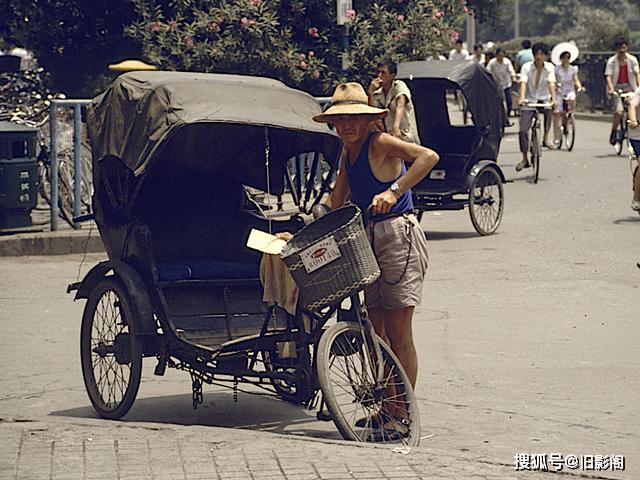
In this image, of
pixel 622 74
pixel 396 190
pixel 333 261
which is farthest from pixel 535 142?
pixel 333 261

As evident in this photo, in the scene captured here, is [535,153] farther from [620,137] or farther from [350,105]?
[350,105]

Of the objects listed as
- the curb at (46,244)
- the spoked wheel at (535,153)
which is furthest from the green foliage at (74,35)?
the curb at (46,244)

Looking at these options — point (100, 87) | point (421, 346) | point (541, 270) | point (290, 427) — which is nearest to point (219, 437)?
point (290, 427)

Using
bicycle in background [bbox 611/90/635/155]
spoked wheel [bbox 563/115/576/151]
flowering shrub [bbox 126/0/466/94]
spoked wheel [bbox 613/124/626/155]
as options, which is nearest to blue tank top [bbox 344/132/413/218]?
flowering shrub [bbox 126/0/466/94]

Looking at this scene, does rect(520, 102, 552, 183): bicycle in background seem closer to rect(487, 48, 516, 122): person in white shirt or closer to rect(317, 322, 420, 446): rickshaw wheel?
rect(487, 48, 516, 122): person in white shirt

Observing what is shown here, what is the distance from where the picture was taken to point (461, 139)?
1598 cm

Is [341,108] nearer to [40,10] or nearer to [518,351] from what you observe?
[518,351]

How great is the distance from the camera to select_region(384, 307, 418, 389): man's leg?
23.8ft

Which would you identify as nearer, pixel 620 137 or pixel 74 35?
pixel 74 35

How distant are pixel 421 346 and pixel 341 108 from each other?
9.00 ft

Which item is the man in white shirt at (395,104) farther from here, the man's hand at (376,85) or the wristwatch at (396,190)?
the wristwatch at (396,190)

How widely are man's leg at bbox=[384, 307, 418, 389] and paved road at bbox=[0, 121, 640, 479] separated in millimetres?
358

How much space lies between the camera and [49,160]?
1480cm

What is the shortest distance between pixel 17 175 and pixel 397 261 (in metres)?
8.18
